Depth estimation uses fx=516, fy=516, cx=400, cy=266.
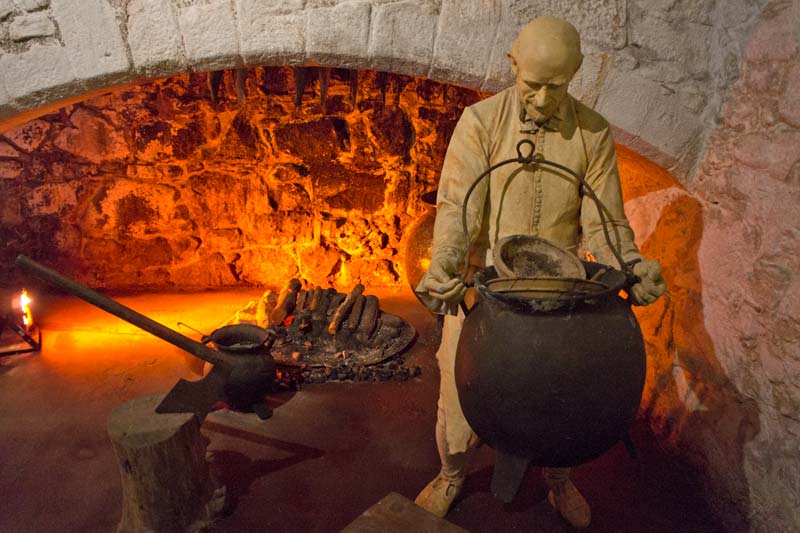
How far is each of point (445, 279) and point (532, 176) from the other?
1.82 feet

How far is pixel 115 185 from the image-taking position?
4609mm

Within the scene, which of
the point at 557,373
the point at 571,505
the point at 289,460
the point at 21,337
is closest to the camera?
the point at 557,373

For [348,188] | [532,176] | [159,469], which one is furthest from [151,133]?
[532,176]

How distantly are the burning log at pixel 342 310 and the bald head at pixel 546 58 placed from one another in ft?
8.14

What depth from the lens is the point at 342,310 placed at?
12.8 ft

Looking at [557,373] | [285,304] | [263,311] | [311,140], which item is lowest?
[263,311]

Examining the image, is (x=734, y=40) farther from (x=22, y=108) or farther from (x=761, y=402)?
(x=22, y=108)

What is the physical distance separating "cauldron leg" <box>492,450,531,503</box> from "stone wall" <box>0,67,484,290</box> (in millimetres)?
3492

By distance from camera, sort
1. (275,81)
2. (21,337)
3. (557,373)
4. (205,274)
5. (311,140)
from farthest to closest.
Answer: (205,274) → (311,140) → (275,81) → (21,337) → (557,373)

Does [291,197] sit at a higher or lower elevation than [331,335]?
higher

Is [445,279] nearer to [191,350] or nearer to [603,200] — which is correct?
[603,200]

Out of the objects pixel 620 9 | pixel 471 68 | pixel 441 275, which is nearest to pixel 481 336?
pixel 441 275

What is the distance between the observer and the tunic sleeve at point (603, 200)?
6.02 ft

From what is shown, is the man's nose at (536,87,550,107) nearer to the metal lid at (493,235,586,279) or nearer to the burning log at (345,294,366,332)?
the metal lid at (493,235,586,279)
